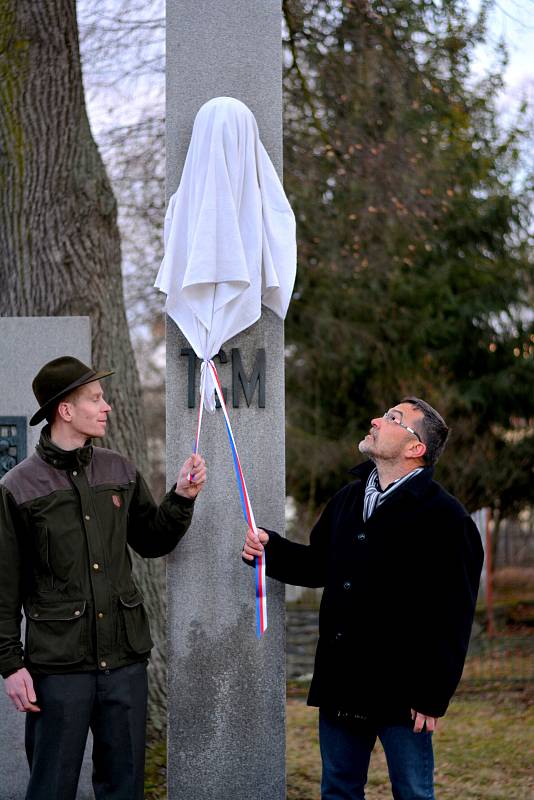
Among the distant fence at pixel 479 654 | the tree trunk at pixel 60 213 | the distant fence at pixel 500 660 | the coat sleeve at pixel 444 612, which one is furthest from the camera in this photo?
the distant fence at pixel 479 654

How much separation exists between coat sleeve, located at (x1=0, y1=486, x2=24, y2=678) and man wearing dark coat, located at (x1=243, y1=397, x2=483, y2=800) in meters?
1.10

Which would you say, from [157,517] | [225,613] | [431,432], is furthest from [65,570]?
[431,432]

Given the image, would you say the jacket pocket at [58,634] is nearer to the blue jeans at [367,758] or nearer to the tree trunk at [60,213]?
the blue jeans at [367,758]

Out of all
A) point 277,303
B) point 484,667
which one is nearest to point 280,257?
point 277,303

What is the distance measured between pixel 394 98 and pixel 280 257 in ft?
17.0

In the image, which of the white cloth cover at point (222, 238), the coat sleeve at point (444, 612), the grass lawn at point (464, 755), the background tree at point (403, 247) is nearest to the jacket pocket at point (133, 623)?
the white cloth cover at point (222, 238)

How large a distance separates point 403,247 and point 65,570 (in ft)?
29.2

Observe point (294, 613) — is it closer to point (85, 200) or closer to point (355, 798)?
point (85, 200)

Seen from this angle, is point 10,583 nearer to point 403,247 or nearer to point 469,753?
point 469,753

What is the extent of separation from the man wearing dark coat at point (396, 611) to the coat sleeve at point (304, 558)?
16 cm

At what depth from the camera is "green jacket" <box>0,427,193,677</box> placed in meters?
3.51

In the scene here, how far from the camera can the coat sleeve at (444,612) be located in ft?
11.2

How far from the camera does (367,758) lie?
3645 mm

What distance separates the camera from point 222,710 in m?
4.24
